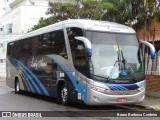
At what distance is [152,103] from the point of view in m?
15.4

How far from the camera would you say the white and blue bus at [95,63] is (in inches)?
517

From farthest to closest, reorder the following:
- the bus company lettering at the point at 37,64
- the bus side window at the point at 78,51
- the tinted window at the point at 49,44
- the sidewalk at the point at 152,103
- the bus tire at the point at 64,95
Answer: the bus company lettering at the point at 37,64
the tinted window at the point at 49,44
the bus tire at the point at 64,95
the sidewalk at the point at 152,103
the bus side window at the point at 78,51

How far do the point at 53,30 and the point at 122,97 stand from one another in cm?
467

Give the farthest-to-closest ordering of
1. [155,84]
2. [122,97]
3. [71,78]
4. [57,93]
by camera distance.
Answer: [155,84] < [57,93] < [71,78] < [122,97]

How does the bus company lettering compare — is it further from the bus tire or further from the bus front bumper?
the bus front bumper

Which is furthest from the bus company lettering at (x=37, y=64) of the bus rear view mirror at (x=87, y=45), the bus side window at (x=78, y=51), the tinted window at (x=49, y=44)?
the bus rear view mirror at (x=87, y=45)

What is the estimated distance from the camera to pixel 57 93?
15.5 m

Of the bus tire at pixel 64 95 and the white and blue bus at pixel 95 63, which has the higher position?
the white and blue bus at pixel 95 63

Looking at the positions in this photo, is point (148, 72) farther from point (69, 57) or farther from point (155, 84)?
point (69, 57)

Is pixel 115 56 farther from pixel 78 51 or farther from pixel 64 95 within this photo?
pixel 64 95

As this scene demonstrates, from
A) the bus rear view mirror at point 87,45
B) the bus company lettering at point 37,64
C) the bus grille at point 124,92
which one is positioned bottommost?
the bus grille at point 124,92

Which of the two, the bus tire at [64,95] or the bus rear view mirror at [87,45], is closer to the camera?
the bus rear view mirror at [87,45]

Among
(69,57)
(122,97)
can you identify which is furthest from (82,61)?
(122,97)

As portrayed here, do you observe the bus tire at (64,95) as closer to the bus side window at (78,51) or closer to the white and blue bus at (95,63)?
the white and blue bus at (95,63)
